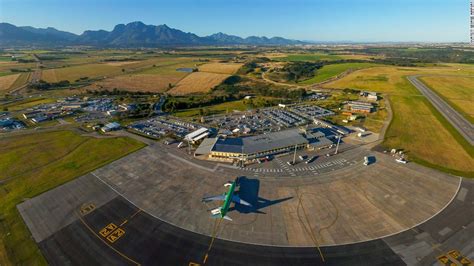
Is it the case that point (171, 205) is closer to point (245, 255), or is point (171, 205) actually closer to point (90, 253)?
point (90, 253)

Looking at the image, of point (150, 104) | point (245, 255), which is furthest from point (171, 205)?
point (150, 104)

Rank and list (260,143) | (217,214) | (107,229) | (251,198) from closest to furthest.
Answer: (107,229) < (217,214) < (251,198) < (260,143)

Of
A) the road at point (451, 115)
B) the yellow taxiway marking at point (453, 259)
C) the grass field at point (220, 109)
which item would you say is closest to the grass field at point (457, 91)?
the road at point (451, 115)

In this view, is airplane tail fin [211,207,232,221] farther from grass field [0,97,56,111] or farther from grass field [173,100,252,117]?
grass field [0,97,56,111]

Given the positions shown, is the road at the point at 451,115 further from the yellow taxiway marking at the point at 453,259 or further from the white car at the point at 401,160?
the yellow taxiway marking at the point at 453,259

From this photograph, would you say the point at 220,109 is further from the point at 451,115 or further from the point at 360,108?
the point at 451,115

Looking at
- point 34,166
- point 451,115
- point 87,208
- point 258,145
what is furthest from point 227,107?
point 451,115
